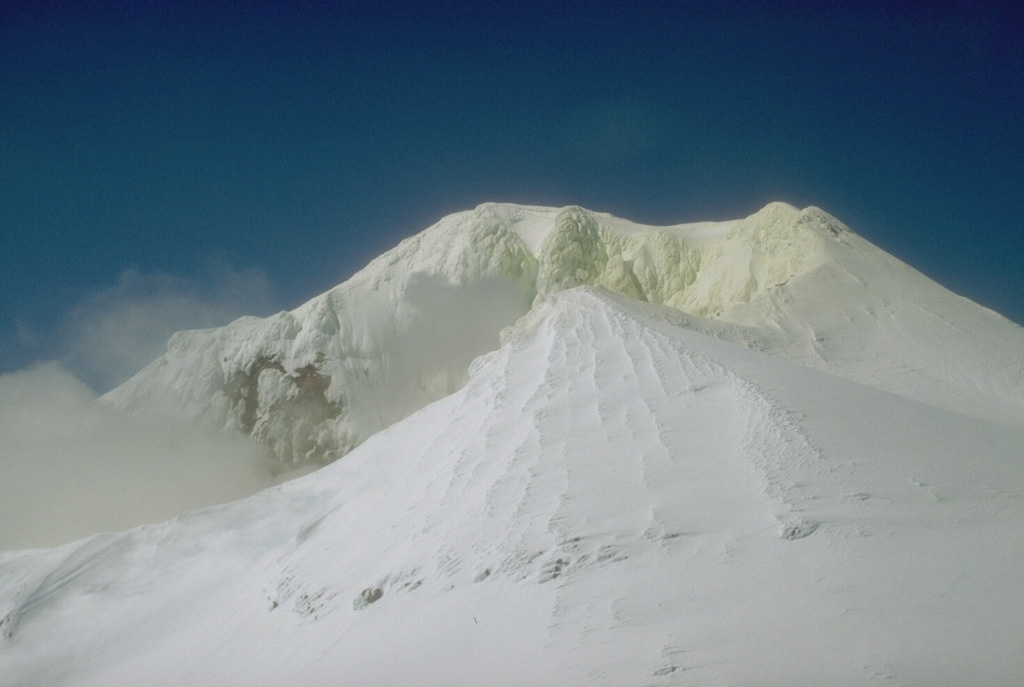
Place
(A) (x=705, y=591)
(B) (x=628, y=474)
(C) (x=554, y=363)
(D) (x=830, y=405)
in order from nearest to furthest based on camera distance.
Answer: (A) (x=705, y=591) → (B) (x=628, y=474) → (D) (x=830, y=405) → (C) (x=554, y=363)

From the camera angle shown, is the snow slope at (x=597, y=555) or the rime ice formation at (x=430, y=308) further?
the rime ice formation at (x=430, y=308)

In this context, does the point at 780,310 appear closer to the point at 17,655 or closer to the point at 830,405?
the point at 830,405

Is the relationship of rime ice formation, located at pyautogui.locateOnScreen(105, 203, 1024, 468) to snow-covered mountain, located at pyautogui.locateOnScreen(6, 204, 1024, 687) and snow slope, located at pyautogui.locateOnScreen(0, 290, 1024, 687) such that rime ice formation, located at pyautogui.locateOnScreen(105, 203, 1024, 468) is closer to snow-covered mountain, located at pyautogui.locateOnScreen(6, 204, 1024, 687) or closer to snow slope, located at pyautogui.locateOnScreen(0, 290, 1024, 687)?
snow-covered mountain, located at pyautogui.locateOnScreen(6, 204, 1024, 687)

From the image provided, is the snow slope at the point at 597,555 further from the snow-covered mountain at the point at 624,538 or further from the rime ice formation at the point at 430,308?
the rime ice formation at the point at 430,308

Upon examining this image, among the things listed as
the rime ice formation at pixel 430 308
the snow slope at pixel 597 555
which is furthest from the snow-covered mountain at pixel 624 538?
the rime ice formation at pixel 430 308

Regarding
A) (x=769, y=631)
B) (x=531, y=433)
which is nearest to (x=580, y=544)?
(x=769, y=631)
